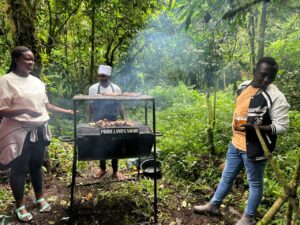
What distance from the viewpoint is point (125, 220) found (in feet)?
12.1

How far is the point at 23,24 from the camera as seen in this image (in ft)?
13.9

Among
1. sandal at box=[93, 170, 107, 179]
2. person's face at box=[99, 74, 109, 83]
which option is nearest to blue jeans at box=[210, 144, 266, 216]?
sandal at box=[93, 170, 107, 179]

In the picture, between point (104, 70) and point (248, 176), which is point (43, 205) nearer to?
point (104, 70)

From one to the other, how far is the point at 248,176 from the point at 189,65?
4.70 m

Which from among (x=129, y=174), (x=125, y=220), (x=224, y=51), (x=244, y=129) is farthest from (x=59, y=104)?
(x=244, y=129)

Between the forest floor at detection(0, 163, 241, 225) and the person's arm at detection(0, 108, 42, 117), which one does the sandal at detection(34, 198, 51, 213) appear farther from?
the person's arm at detection(0, 108, 42, 117)

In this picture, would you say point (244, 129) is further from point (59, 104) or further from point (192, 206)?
point (59, 104)

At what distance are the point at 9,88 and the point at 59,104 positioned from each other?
8447mm

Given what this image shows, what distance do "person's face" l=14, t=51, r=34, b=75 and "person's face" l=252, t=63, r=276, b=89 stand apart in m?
2.73

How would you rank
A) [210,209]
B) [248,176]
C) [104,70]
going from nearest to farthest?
1. [248,176]
2. [210,209]
3. [104,70]

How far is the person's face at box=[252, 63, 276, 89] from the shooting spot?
9.83 ft

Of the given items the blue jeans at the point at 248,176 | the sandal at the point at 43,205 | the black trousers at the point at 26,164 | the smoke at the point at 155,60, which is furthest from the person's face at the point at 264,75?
the smoke at the point at 155,60

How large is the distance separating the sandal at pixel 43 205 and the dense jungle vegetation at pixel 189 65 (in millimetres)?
416

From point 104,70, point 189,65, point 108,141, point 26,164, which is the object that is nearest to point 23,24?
point 104,70
